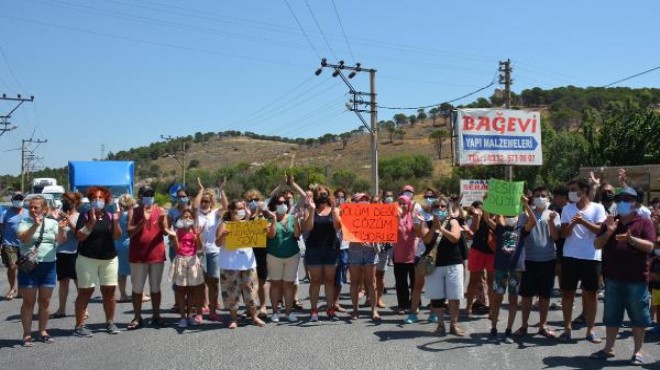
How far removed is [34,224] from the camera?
707cm

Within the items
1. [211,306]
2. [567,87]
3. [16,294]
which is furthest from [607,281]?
[567,87]

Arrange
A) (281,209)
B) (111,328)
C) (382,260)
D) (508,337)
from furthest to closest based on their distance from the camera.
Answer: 1. (382,260)
2. (281,209)
3. (111,328)
4. (508,337)

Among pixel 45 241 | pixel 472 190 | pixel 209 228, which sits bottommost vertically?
pixel 45 241

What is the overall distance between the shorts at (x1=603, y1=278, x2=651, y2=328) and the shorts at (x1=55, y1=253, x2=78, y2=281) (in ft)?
24.0

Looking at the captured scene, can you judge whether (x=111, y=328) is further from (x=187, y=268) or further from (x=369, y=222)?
(x=369, y=222)

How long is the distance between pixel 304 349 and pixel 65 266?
4.24 metres

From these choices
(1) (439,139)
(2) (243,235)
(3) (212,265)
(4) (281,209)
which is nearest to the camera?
(2) (243,235)

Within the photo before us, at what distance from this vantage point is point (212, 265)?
27.8 feet

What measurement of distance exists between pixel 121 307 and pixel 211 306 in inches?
75.7

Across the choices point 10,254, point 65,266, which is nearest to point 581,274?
point 65,266

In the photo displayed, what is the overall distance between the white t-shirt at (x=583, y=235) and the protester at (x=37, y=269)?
21.1 feet

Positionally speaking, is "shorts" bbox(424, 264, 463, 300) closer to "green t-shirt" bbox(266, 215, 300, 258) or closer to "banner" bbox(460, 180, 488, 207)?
"green t-shirt" bbox(266, 215, 300, 258)

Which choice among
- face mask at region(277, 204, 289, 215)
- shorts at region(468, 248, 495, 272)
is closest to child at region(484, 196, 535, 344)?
shorts at region(468, 248, 495, 272)

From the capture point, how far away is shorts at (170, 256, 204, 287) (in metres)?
8.08
